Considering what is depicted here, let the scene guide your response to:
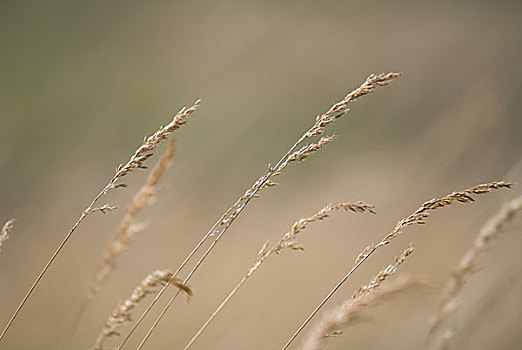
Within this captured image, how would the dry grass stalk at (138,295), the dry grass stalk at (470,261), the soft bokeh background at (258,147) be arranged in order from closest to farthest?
the dry grass stalk at (138,295) → the dry grass stalk at (470,261) → the soft bokeh background at (258,147)

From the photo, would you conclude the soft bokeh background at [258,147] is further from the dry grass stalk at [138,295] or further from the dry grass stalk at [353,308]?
the dry grass stalk at [138,295]

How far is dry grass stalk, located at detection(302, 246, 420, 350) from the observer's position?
1186 millimetres

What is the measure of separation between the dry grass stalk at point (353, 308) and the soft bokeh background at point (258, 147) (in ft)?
0.25

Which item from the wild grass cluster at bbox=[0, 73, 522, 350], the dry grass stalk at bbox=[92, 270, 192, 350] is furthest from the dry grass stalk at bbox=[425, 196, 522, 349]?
the dry grass stalk at bbox=[92, 270, 192, 350]

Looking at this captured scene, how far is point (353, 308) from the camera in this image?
1202 millimetres

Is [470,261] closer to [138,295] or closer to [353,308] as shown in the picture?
[353,308]

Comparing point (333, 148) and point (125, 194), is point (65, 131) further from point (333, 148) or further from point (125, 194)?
point (125, 194)

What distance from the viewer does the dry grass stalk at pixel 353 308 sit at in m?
1.19

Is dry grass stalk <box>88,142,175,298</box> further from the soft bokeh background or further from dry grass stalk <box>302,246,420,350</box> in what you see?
dry grass stalk <box>302,246,420,350</box>

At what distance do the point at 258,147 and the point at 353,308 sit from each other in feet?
33.9

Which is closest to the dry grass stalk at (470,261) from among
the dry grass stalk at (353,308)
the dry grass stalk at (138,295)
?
the dry grass stalk at (353,308)

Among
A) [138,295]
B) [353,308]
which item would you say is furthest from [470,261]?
[138,295]

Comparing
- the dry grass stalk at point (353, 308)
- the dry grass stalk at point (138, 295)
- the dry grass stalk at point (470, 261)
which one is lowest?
the dry grass stalk at point (138, 295)

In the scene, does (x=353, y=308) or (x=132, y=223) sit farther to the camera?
(x=132, y=223)
